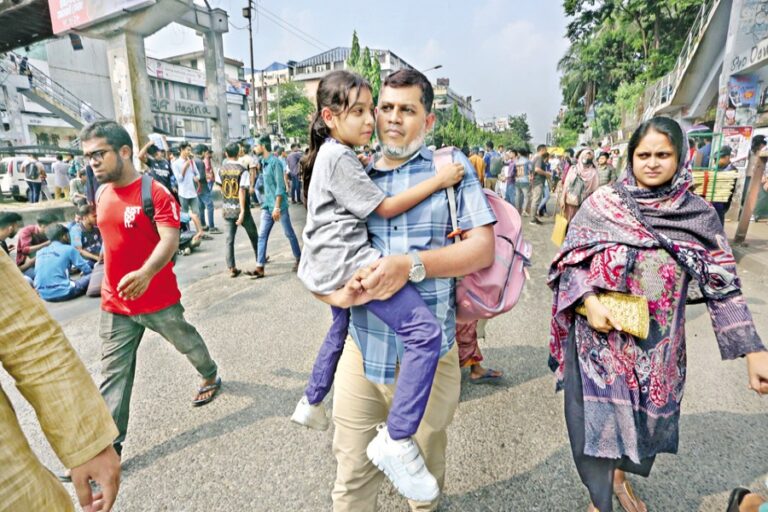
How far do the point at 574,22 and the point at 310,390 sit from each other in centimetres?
3154

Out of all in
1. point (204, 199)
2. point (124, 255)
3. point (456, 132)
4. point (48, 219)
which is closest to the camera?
point (124, 255)

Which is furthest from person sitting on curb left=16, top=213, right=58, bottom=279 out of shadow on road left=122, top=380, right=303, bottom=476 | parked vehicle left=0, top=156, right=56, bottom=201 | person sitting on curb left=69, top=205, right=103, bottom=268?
parked vehicle left=0, top=156, right=56, bottom=201

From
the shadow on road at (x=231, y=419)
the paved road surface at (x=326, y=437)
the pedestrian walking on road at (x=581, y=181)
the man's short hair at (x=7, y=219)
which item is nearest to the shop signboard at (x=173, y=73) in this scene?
→ the man's short hair at (x=7, y=219)

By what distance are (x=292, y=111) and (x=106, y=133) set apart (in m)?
51.6

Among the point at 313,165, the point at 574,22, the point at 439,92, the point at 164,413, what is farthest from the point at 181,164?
the point at 439,92

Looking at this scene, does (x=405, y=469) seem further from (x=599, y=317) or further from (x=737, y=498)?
(x=737, y=498)

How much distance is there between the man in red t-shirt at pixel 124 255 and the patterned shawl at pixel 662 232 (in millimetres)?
2202

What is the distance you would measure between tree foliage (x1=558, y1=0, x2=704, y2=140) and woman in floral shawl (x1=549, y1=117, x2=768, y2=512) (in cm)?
2254

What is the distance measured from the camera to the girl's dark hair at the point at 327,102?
1572 mm

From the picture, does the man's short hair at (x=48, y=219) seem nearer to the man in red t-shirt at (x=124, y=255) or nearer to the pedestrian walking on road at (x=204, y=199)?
the pedestrian walking on road at (x=204, y=199)

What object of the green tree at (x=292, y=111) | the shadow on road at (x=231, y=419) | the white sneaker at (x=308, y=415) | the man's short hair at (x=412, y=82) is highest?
the green tree at (x=292, y=111)

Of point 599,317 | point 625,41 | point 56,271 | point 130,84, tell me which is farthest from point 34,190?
point 625,41

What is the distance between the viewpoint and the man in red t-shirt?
2326mm

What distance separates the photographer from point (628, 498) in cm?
204
